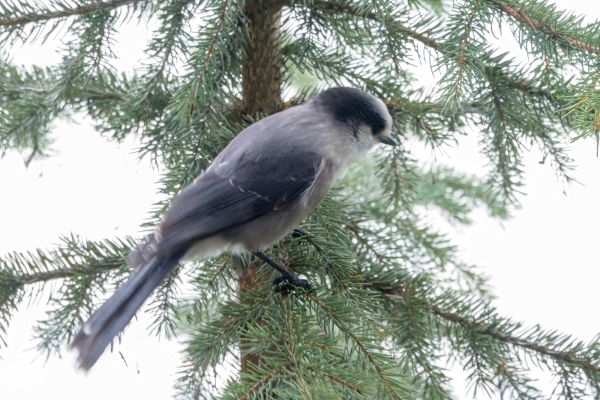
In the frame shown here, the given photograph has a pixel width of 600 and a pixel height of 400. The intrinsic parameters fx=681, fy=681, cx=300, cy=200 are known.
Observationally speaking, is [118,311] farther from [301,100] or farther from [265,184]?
[301,100]

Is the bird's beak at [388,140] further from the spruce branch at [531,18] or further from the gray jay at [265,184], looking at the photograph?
the spruce branch at [531,18]

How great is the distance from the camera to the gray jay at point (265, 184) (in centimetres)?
121

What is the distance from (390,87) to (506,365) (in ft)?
1.97

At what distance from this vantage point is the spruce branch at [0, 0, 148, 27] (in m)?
1.25

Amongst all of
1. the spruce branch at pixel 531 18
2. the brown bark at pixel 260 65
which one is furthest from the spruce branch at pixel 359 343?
the spruce branch at pixel 531 18

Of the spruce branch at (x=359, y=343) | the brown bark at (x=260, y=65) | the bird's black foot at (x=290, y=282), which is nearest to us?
the spruce branch at (x=359, y=343)

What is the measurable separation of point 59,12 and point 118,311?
0.58 meters

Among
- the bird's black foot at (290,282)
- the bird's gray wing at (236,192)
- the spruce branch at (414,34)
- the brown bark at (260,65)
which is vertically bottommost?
the bird's black foot at (290,282)

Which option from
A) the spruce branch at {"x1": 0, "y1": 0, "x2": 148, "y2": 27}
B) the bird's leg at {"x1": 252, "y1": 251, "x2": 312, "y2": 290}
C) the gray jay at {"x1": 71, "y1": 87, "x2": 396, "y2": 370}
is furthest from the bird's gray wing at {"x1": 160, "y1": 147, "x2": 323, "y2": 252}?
the spruce branch at {"x1": 0, "y1": 0, "x2": 148, "y2": 27}

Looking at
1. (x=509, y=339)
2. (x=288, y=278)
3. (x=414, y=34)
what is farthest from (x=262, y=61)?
(x=509, y=339)

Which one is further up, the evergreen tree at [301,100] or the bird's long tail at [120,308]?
the evergreen tree at [301,100]

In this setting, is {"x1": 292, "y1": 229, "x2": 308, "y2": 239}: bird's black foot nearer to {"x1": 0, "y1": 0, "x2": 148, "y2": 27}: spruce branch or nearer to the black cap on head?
the black cap on head

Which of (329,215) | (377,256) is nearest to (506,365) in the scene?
(377,256)

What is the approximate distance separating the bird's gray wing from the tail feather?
41 mm
